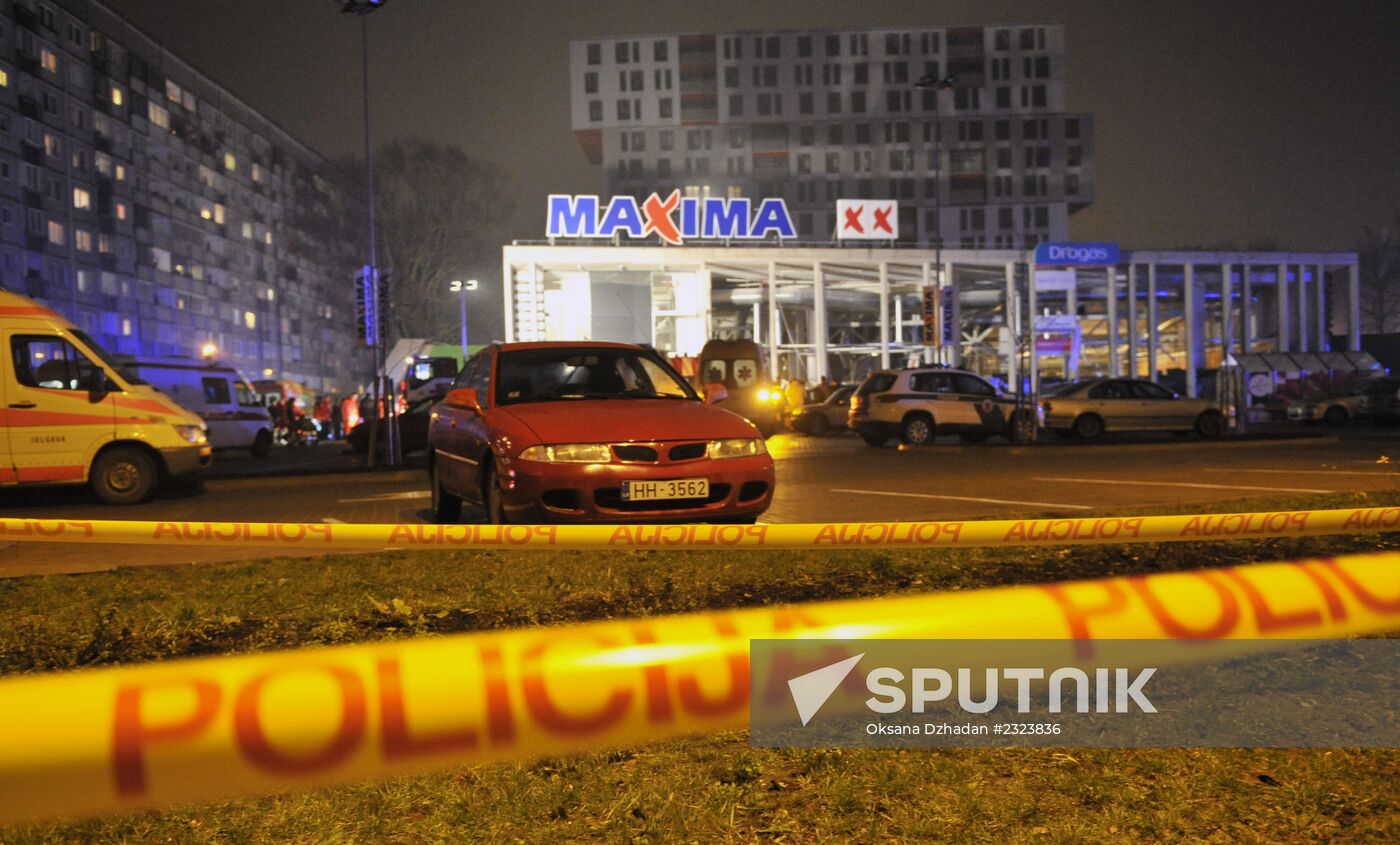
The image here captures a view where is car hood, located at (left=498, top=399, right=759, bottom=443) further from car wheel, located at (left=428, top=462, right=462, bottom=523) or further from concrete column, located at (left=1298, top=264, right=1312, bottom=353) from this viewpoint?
concrete column, located at (left=1298, top=264, right=1312, bottom=353)

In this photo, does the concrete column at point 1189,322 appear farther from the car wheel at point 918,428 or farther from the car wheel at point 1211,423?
the car wheel at point 918,428

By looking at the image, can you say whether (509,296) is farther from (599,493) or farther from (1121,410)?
(599,493)

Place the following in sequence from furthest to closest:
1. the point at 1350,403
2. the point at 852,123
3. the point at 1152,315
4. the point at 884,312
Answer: the point at 852,123 < the point at 1152,315 < the point at 884,312 < the point at 1350,403

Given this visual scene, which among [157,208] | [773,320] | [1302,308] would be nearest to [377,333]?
[773,320]

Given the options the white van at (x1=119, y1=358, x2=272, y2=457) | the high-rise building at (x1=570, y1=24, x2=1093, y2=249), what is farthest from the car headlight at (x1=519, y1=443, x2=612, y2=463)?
the high-rise building at (x1=570, y1=24, x2=1093, y2=249)

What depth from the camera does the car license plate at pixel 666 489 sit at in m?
6.68

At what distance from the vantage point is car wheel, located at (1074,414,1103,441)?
25.6 meters

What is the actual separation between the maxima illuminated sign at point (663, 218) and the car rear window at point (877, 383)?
24.7 meters

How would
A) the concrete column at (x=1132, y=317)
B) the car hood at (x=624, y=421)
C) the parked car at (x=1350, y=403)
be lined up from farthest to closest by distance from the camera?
the concrete column at (x=1132, y=317) → the parked car at (x=1350, y=403) → the car hood at (x=624, y=421)

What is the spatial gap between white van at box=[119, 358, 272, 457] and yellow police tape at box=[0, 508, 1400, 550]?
20.2m

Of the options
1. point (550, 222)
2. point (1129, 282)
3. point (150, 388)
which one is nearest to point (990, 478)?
point (150, 388)

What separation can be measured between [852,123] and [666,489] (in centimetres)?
10344

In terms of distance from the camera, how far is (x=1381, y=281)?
225 feet

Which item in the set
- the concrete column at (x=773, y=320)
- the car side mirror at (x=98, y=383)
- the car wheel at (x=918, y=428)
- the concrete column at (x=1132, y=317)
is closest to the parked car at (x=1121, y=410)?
the car wheel at (x=918, y=428)
